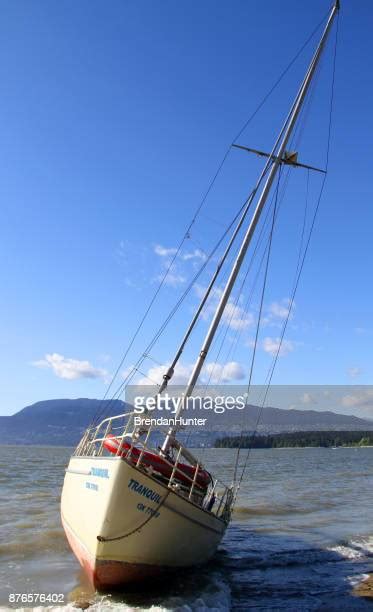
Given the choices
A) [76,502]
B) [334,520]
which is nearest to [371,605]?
[76,502]

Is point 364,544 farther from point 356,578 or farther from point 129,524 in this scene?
point 129,524

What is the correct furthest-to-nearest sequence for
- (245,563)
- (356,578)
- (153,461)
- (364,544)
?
(364,544), (245,563), (356,578), (153,461)

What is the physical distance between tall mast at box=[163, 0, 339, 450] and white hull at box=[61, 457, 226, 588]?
7.84ft

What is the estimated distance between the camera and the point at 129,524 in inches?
409

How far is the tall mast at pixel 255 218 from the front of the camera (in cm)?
1464

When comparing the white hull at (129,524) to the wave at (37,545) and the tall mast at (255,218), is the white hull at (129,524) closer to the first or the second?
the tall mast at (255,218)

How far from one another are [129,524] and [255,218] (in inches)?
405

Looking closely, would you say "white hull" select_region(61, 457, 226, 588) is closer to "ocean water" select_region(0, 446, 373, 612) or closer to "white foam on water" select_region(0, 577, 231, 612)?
"white foam on water" select_region(0, 577, 231, 612)

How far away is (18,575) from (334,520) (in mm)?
15775

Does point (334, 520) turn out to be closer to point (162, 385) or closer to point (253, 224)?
point (162, 385)

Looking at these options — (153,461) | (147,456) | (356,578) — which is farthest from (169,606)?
(356,578)

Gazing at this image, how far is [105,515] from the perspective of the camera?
10.3 m

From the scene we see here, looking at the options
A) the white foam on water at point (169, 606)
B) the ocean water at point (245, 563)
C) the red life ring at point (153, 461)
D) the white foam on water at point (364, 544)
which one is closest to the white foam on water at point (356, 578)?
the ocean water at point (245, 563)

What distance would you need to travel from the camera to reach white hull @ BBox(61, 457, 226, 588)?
34.0 ft
